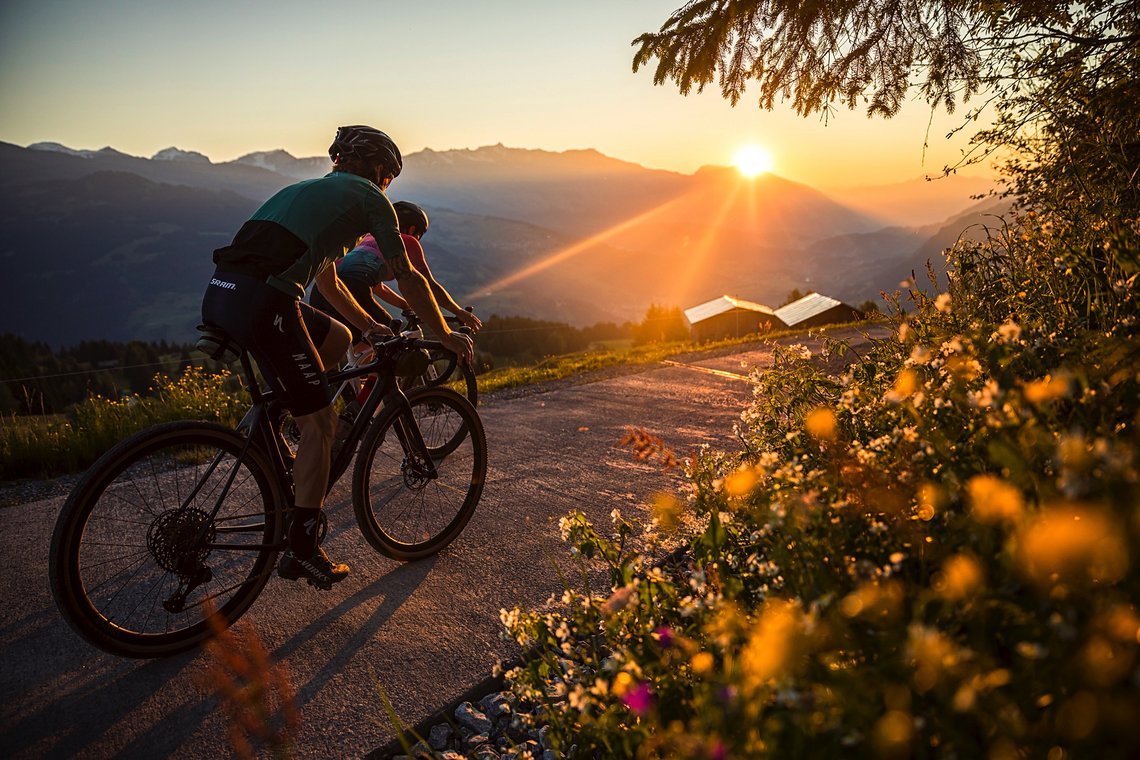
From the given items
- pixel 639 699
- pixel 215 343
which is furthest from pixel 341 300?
pixel 639 699

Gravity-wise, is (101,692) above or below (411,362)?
below

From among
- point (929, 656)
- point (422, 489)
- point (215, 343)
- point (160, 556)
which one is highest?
point (215, 343)

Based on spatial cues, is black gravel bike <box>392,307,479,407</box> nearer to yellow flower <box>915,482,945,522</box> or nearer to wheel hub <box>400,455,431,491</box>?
wheel hub <box>400,455,431,491</box>

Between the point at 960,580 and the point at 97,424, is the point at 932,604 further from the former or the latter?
the point at 97,424

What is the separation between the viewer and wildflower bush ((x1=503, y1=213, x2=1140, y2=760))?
1043 millimetres

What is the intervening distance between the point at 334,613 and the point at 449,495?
3.97ft

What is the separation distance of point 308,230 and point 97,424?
4.84m

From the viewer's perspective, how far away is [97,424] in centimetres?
643

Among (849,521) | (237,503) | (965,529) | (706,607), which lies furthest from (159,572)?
(965,529)

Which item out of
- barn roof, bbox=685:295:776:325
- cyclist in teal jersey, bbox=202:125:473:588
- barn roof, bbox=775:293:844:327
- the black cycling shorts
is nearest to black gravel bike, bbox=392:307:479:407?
cyclist in teal jersey, bbox=202:125:473:588

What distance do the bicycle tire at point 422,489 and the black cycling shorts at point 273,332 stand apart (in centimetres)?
49

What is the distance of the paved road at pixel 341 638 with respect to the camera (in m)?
2.48

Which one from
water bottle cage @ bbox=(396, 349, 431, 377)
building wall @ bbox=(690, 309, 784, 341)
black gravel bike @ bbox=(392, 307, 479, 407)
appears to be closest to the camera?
water bottle cage @ bbox=(396, 349, 431, 377)

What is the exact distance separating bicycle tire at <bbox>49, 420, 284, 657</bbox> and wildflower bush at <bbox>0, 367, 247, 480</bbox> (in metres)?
2.91
